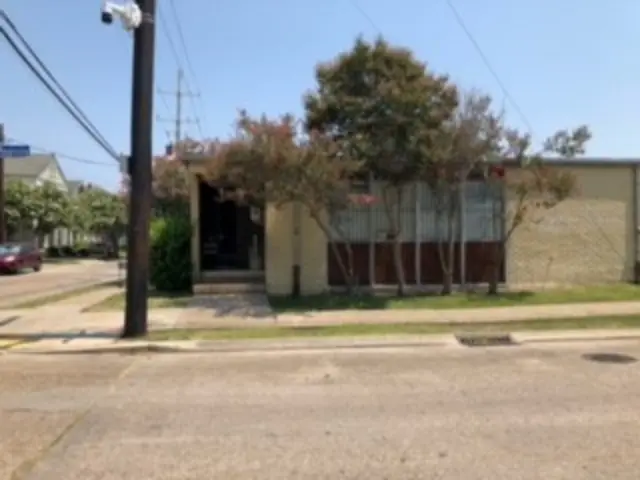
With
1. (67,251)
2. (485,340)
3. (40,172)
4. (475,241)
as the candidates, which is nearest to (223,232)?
(475,241)

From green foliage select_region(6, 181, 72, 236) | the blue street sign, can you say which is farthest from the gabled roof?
the blue street sign

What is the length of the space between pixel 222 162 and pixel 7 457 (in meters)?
10.9

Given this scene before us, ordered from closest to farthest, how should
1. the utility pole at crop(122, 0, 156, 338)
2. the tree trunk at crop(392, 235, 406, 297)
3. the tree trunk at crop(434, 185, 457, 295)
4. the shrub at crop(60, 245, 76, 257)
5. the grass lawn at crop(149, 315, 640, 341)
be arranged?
the utility pole at crop(122, 0, 156, 338), the grass lawn at crop(149, 315, 640, 341), the tree trunk at crop(392, 235, 406, 297), the tree trunk at crop(434, 185, 457, 295), the shrub at crop(60, 245, 76, 257)

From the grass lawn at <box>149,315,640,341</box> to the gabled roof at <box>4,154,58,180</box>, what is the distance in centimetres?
5651

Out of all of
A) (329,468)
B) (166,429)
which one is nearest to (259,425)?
(166,429)

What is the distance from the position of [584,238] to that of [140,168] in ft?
40.4

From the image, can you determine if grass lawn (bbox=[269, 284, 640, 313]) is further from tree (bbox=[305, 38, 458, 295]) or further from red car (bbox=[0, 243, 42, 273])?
red car (bbox=[0, 243, 42, 273])

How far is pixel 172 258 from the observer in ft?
65.5

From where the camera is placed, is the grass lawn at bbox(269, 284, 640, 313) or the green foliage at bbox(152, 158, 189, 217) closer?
the grass lawn at bbox(269, 284, 640, 313)

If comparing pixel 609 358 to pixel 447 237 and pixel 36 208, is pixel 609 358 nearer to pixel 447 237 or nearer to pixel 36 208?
pixel 447 237

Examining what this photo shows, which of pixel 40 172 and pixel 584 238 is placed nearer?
pixel 584 238

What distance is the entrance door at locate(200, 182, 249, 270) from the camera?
874 inches

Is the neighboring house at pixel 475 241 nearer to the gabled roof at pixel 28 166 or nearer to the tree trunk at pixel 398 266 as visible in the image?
the tree trunk at pixel 398 266

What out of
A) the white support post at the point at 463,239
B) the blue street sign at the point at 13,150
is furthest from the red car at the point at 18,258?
the white support post at the point at 463,239
